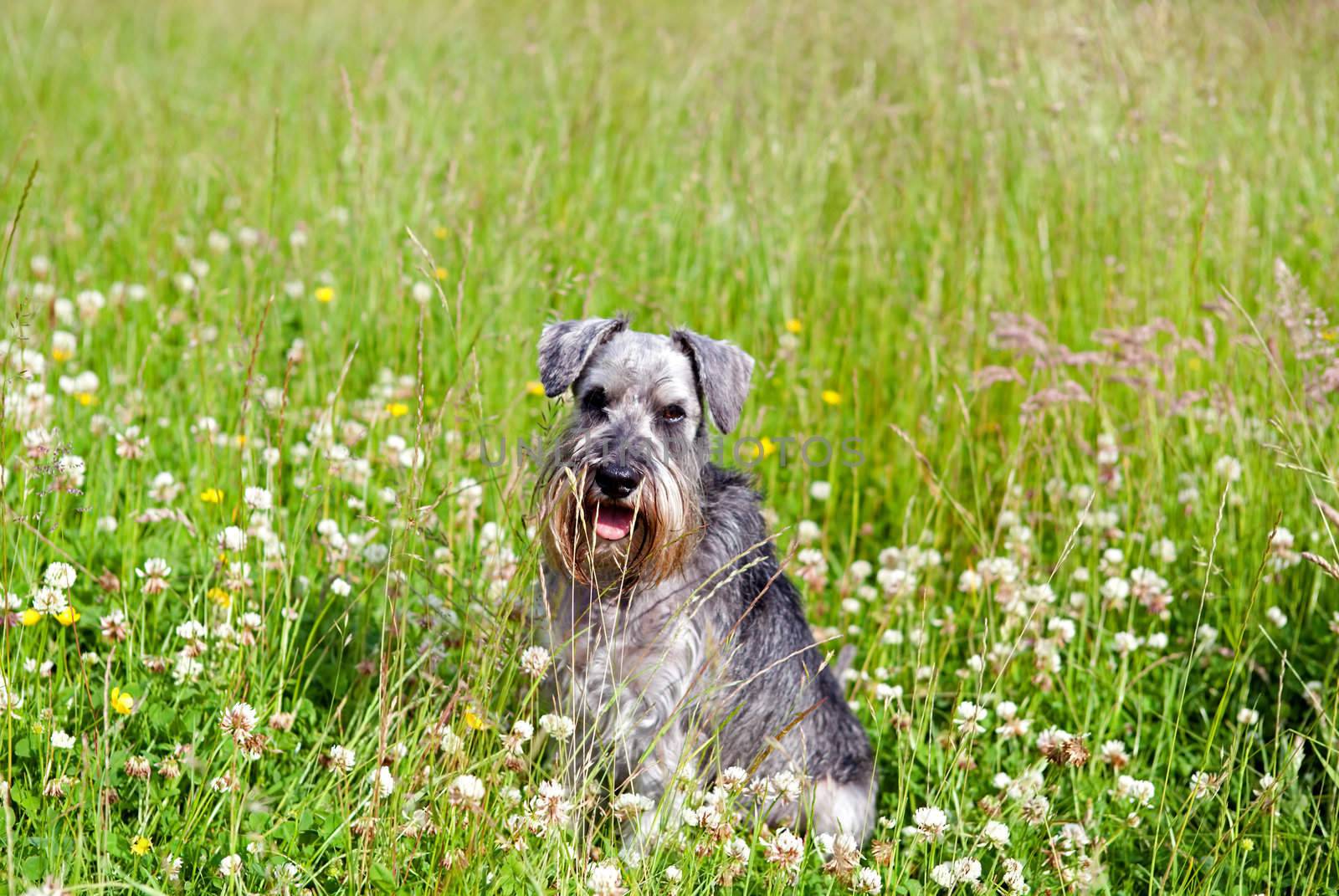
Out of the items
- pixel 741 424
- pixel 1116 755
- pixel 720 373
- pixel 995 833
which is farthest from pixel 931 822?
pixel 741 424

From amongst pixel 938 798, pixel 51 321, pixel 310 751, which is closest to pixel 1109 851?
pixel 938 798

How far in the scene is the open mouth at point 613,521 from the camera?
3.52 metres

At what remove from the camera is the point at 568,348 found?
3869mm

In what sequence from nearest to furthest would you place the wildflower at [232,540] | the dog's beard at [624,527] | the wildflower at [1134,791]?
the wildflower at [1134,791] < the dog's beard at [624,527] < the wildflower at [232,540]

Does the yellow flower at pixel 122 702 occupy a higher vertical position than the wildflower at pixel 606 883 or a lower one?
higher

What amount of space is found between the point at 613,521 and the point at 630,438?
265mm

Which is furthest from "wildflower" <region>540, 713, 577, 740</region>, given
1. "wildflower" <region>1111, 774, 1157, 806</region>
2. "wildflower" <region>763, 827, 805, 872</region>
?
"wildflower" <region>1111, 774, 1157, 806</region>

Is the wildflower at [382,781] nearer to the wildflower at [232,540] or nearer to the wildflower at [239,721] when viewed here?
the wildflower at [239,721]

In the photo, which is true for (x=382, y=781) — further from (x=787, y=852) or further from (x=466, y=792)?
(x=787, y=852)

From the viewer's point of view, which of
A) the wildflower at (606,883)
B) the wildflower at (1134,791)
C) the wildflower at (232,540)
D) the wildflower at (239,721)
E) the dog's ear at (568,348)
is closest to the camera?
the wildflower at (606,883)

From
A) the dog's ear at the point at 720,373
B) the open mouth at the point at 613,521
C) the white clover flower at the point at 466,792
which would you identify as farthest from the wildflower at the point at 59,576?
the dog's ear at the point at 720,373

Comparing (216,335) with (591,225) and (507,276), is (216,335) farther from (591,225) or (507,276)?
(591,225)

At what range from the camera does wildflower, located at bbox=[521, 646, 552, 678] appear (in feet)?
10.1

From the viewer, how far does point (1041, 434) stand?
471 centimetres
